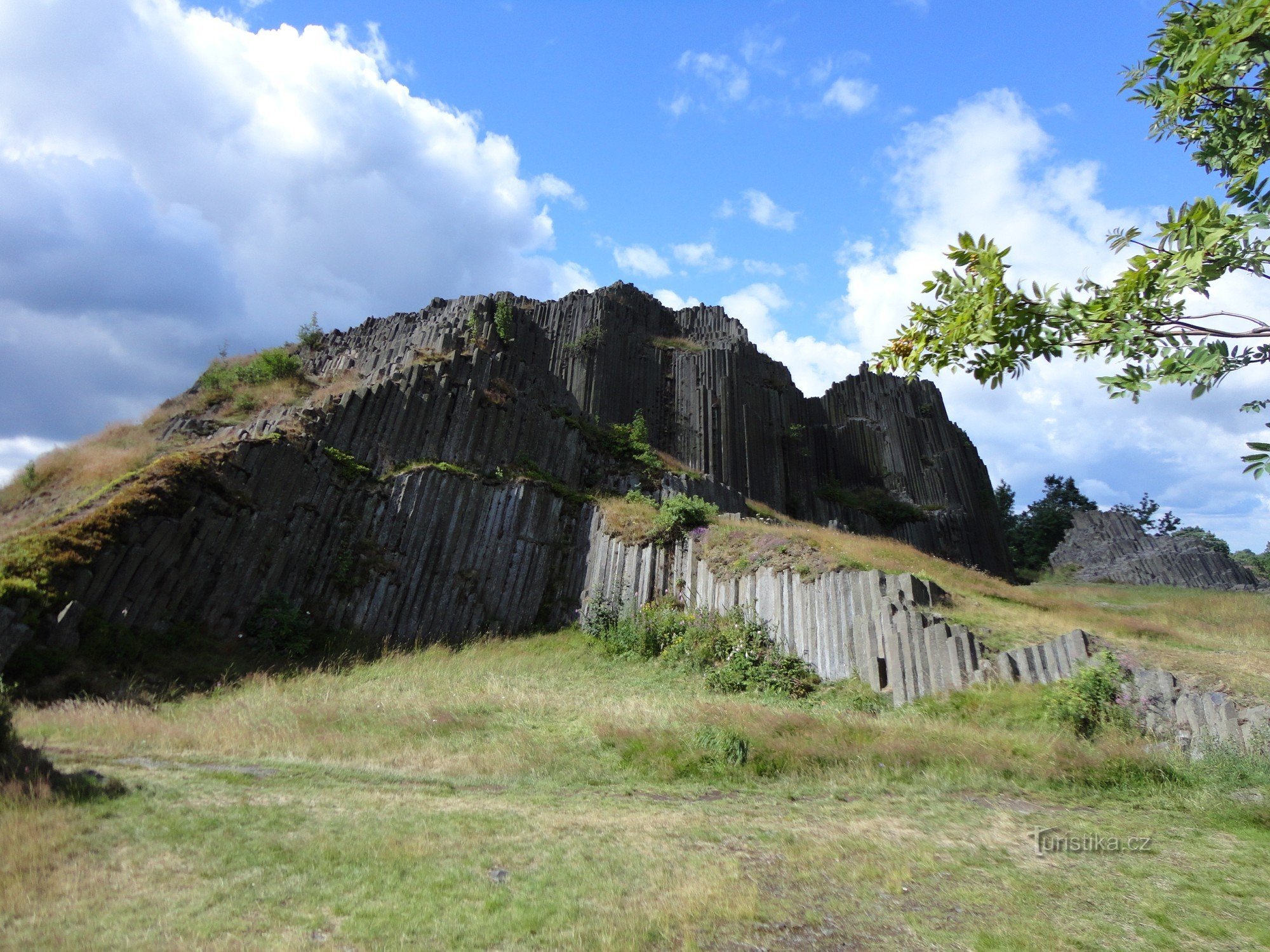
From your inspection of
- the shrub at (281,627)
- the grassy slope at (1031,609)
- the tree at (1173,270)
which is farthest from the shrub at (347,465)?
the tree at (1173,270)

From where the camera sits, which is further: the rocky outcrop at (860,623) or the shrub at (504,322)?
the shrub at (504,322)

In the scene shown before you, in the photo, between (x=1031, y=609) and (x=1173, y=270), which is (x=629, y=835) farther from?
(x=1031, y=609)

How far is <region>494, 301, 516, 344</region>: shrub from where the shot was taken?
26297mm

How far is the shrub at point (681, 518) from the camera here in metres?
20.5

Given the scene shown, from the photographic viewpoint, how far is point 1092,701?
9195 millimetres

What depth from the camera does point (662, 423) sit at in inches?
1526

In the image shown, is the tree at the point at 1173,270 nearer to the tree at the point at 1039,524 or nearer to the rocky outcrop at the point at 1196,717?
the rocky outcrop at the point at 1196,717

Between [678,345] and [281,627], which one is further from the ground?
[678,345]

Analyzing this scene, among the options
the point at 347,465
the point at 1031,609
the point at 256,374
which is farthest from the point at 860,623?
the point at 256,374

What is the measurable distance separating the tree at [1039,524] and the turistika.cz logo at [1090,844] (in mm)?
43317

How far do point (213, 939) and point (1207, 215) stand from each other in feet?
26.2

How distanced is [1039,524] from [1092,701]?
157 feet

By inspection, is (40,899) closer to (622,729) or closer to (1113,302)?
(622,729)

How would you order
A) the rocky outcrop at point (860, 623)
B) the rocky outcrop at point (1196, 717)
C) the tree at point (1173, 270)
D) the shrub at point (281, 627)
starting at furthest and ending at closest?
the shrub at point (281, 627) < the rocky outcrop at point (860, 623) < the rocky outcrop at point (1196, 717) < the tree at point (1173, 270)
